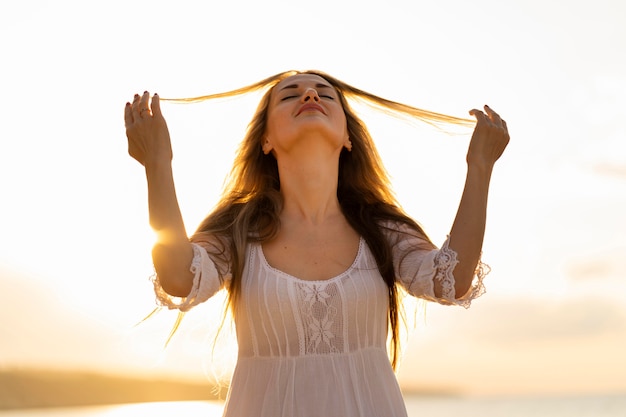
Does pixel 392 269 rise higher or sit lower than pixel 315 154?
lower

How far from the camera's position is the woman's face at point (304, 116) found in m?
3.75

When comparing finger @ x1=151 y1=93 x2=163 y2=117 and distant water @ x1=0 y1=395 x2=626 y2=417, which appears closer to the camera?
finger @ x1=151 y1=93 x2=163 y2=117

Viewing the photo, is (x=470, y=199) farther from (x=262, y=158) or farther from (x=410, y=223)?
(x=262, y=158)

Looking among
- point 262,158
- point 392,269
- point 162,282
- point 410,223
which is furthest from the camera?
point 262,158

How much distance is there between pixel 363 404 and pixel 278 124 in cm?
127

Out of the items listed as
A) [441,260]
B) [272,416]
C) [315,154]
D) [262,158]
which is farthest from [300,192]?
[272,416]

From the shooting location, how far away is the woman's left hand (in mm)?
3355

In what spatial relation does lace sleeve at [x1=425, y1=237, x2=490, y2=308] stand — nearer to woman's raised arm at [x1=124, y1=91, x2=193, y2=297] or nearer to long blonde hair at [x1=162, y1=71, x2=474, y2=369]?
long blonde hair at [x1=162, y1=71, x2=474, y2=369]

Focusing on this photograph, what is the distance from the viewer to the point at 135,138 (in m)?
3.23

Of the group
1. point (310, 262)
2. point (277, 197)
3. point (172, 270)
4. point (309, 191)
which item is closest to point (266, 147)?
point (277, 197)

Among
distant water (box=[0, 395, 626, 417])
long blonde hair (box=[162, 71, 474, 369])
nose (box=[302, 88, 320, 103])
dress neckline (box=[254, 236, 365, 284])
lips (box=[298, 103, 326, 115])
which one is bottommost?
distant water (box=[0, 395, 626, 417])

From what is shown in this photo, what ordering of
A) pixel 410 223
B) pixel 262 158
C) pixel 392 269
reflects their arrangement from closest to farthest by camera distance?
pixel 392 269
pixel 410 223
pixel 262 158

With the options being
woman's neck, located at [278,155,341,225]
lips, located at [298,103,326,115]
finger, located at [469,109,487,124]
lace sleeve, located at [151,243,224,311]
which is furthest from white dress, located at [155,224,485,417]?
lips, located at [298,103,326,115]

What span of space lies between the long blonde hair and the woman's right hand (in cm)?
46
